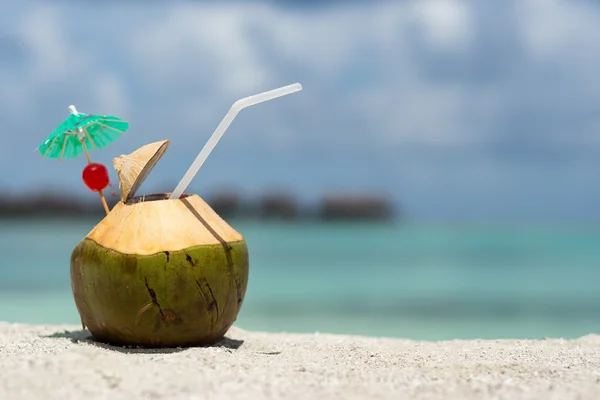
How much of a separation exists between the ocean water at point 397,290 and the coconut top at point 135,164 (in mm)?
5749

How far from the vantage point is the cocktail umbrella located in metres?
6.46

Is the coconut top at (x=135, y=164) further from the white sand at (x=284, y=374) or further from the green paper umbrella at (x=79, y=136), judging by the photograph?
the white sand at (x=284, y=374)

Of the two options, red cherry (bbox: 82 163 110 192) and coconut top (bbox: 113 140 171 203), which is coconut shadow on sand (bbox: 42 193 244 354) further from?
red cherry (bbox: 82 163 110 192)

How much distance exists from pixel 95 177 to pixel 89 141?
0.33m

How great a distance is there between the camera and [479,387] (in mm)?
4605

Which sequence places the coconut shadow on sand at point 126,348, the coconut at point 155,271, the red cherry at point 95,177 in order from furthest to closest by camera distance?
1. the red cherry at point 95,177
2. the coconut shadow on sand at point 126,348
3. the coconut at point 155,271

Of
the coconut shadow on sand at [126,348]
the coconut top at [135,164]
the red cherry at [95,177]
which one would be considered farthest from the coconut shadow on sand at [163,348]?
the red cherry at [95,177]

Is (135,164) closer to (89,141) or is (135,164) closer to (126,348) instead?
(89,141)

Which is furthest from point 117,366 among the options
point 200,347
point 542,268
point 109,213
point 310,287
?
point 542,268

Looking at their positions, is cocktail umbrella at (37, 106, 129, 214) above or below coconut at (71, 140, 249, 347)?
above

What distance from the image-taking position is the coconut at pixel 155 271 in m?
5.79

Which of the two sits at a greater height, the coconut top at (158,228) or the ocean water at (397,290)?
the ocean water at (397,290)

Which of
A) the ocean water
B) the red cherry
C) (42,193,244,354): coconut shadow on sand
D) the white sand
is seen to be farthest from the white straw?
the ocean water

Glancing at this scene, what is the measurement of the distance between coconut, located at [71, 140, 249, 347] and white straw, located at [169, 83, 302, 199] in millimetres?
172
